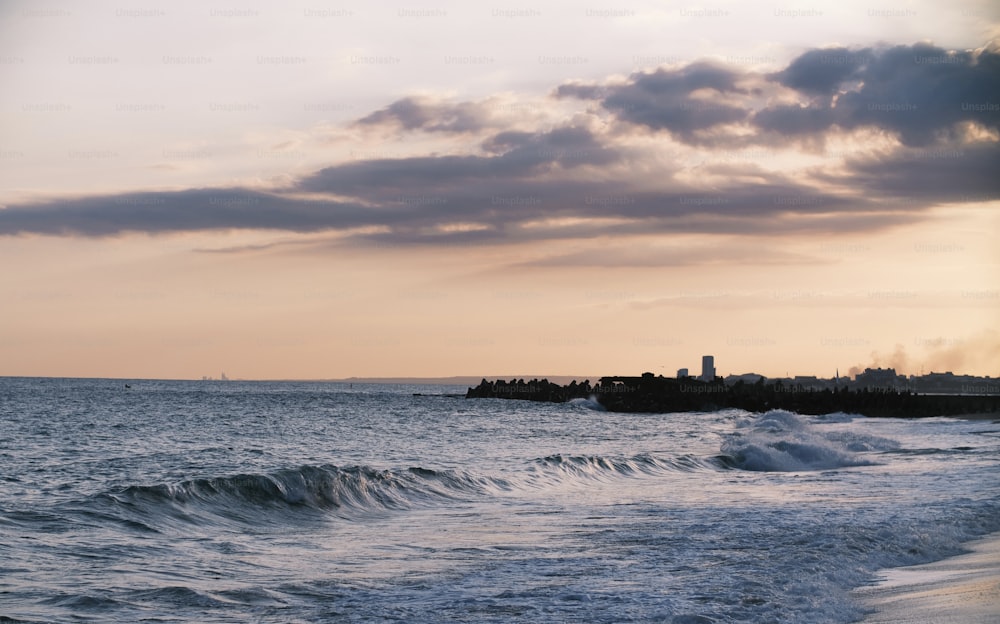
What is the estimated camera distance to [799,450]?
32219 millimetres

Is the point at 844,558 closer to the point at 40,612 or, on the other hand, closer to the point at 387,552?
the point at 387,552

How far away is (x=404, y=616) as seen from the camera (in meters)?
9.48

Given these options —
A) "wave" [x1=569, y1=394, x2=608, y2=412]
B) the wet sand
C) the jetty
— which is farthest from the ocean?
"wave" [x1=569, y1=394, x2=608, y2=412]

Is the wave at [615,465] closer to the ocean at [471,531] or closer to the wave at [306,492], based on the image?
the ocean at [471,531]

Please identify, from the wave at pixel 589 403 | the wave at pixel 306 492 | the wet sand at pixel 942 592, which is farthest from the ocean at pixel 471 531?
the wave at pixel 589 403

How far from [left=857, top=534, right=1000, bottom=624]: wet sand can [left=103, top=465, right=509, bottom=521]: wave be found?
35.3 feet

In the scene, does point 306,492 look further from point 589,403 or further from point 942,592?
point 589,403

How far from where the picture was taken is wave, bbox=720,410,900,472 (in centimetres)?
2944

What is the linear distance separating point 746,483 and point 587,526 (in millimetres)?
9021

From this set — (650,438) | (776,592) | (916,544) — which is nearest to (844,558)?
(916,544)

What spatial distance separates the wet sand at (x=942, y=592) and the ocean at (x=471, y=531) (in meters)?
0.34

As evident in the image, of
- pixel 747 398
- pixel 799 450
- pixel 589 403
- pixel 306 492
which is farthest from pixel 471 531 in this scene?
pixel 589 403

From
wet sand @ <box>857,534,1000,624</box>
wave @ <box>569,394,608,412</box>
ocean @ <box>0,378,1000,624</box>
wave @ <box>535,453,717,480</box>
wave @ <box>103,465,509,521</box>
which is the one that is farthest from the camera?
wave @ <box>569,394,608,412</box>

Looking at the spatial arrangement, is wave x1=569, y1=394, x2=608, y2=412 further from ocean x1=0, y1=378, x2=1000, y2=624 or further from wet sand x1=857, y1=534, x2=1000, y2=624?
wet sand x1=857, y1=534, x2=1000, y2=624
